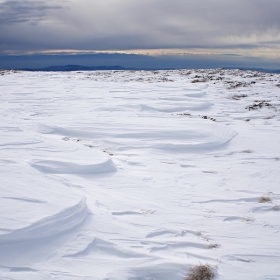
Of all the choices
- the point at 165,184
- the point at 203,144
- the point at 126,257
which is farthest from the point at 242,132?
the point at 126,257

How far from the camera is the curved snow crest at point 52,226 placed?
283cm

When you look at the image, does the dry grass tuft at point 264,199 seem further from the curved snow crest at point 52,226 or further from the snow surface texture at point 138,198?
the curved snow crest at point 52,226

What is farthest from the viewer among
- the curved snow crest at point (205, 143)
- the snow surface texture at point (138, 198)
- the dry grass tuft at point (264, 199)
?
the curved snow crest at point (205, 143)

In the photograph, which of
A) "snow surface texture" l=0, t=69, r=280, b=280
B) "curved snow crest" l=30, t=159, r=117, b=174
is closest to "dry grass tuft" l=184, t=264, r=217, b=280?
"snow surface texture" l=0, t=69, r=280, b=280

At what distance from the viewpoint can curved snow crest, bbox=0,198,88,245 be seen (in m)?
2.83

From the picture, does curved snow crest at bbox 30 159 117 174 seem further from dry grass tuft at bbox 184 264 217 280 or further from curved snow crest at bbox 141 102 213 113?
curved snow crest at bbox 141 102 213 113

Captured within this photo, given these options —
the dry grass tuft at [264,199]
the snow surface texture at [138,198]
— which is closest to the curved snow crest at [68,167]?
the snow surface texture at [138,198]

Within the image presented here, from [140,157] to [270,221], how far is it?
8.79 feet

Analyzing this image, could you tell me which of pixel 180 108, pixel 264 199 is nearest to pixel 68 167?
pixel 264 199

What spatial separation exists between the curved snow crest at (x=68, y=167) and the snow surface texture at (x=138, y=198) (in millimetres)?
16

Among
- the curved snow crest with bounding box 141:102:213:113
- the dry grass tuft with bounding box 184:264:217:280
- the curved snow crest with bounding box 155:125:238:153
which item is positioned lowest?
the dry grass tuft with bounding box 184:264:217:280

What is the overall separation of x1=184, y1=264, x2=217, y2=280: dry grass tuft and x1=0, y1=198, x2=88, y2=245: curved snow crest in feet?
4.24

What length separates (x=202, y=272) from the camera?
260 cm

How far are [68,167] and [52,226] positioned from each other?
1.75 m
